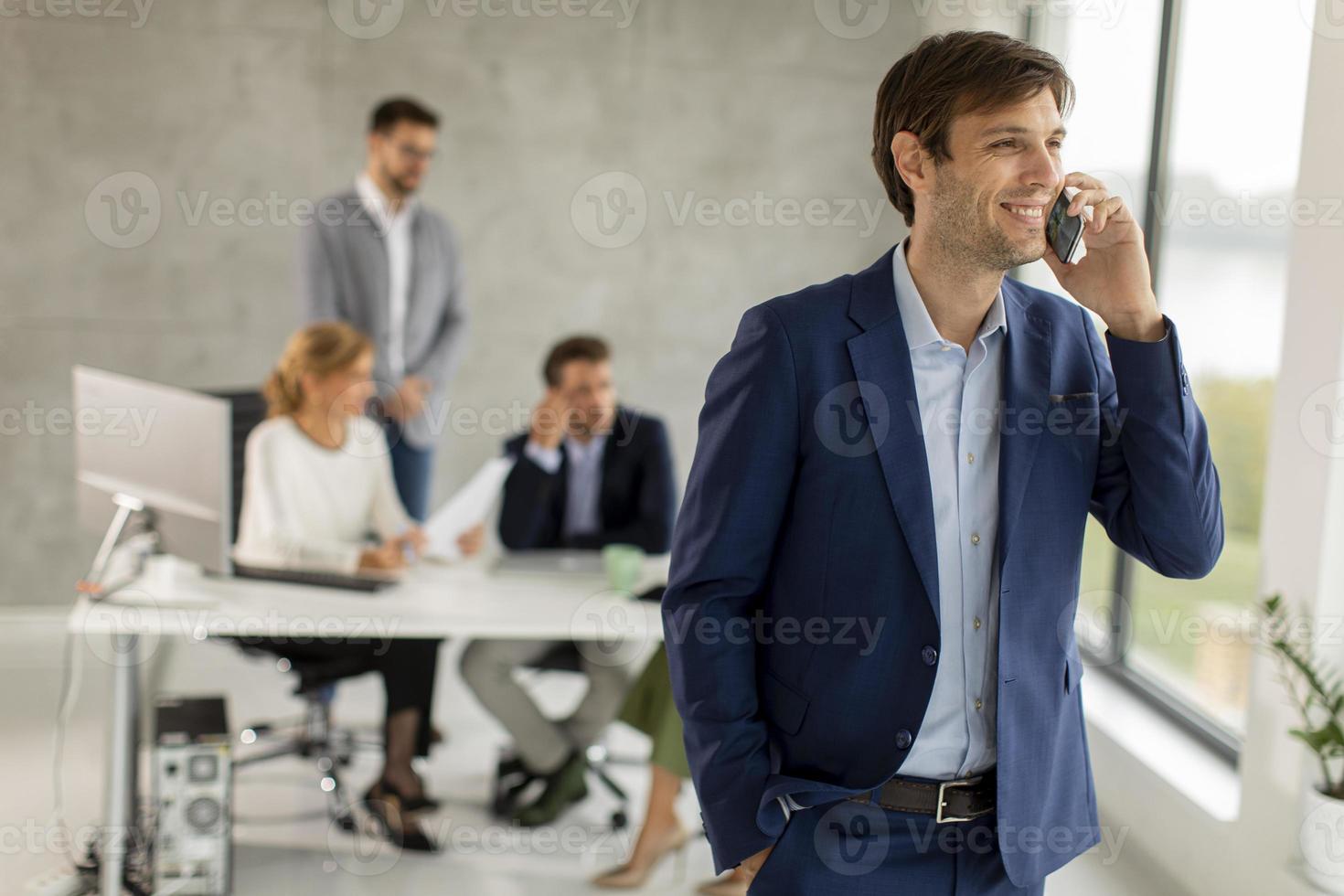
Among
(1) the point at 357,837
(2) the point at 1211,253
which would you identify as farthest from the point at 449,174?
(2) the point at 1211,253

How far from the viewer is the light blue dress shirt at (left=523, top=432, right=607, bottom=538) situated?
12.7 ft

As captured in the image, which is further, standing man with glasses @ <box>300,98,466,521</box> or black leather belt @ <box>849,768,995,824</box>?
standing man with glasses @ <box>300,98,466,521</box>

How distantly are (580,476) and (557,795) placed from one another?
1.00m

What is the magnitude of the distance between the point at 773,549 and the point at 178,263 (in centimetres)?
439

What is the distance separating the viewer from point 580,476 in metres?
3.89

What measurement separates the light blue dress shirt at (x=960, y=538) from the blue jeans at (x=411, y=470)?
3762mm

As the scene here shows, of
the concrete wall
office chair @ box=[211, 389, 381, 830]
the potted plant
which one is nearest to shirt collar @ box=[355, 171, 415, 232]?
the concrete wall

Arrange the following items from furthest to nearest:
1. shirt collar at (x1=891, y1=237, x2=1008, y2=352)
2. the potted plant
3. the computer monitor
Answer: the computer monitor → the potted plant → shirt collar at (x1=891, y1=237, x2=1008, y2=352)

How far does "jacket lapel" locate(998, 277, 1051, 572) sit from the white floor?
204 cm

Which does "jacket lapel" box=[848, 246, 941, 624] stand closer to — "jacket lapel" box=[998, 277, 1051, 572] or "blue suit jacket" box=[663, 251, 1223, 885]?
"blue suit jacket" box=[663, 251, 1223, 885]

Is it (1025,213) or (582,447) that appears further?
(582,447)

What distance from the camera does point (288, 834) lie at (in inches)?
133

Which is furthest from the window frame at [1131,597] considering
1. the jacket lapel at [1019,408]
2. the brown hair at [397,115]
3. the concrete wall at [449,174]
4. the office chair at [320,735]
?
the brown hair at [397,115]

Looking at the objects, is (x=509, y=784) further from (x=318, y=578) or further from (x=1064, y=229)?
(x=1064, y=229)
